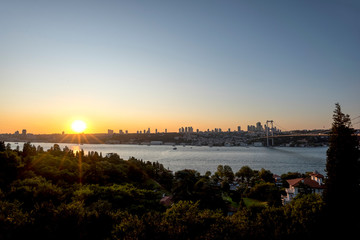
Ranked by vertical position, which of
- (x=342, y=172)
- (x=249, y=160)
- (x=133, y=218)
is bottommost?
(x=249, y=160)

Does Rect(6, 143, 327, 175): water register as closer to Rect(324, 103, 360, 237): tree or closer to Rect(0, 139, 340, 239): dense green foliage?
Rect(324, 103, 360, 237): tree

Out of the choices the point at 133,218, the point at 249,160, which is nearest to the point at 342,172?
the point at 133,218

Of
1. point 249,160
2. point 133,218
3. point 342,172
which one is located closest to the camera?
point 133,218

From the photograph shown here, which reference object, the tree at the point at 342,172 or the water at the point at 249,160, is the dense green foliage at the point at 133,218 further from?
the water at the point at 249,160

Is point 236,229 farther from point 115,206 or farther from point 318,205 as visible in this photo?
point 115,206

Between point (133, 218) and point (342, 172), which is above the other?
point (342, 172)

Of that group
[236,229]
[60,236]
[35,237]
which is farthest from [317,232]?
[35,237]

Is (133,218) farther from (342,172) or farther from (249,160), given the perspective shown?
(249,160)

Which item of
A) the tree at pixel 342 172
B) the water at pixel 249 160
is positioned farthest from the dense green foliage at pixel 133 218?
the water at pixel 249 160
